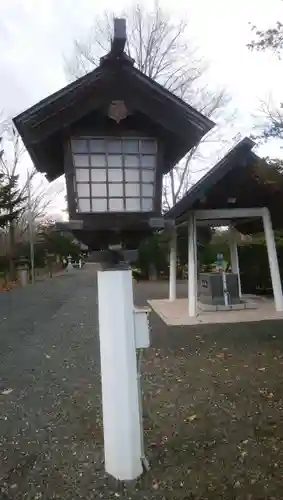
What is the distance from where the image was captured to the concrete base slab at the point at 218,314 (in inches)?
358

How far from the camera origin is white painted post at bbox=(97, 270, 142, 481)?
117 inches

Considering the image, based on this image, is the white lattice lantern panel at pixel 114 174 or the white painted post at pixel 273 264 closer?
the white lattice lantern panel at pixel 114 174

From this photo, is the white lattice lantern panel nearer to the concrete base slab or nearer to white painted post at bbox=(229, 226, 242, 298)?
the concrete base slab

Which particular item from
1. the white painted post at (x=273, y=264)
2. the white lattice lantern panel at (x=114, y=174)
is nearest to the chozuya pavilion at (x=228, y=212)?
the white painted post at (x=273, y=264)

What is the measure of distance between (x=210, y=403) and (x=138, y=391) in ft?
5.03

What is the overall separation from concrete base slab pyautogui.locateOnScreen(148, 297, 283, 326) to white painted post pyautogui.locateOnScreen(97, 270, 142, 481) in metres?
5.88

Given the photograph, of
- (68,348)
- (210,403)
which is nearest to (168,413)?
(210,403)

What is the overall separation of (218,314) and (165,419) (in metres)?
6.10

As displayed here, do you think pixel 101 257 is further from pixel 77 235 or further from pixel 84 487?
pixel 84 487

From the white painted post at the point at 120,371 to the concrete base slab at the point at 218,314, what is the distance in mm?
5884

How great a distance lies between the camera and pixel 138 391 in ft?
10.2

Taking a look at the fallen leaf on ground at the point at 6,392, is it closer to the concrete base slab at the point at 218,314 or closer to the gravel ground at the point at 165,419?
the gravel ground at the point at 165,419

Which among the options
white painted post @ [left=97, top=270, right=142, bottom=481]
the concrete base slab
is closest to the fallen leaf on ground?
white painted post @ [left=97, top=270, right=142, bottom=481]

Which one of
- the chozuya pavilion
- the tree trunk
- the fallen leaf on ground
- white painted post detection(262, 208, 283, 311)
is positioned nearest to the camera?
the fallen leaf on ground
